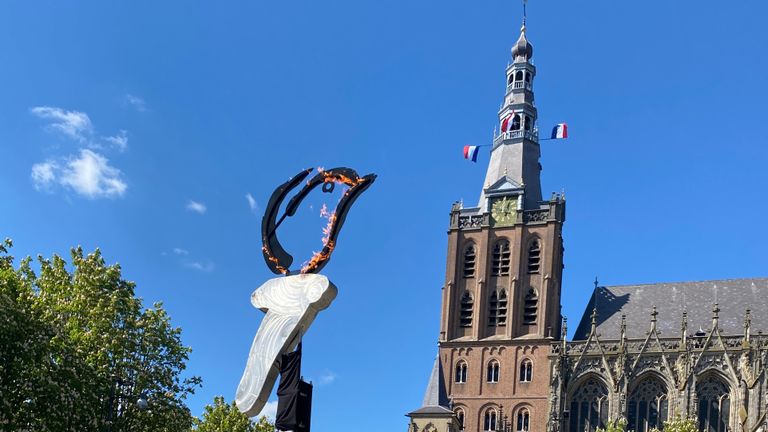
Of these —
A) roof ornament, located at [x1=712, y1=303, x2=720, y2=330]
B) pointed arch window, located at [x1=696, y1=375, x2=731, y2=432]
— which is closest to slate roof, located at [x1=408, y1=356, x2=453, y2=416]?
pointed arch window, located at [x1=696, y1=375, x2=731, y2=432]

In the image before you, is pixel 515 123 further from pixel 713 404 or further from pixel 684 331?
pixel 713 404

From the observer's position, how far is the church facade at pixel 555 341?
72.3m

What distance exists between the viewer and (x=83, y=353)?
3591 centimetres

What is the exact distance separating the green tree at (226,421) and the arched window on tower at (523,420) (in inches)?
1044

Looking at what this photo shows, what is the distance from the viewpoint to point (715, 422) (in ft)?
234

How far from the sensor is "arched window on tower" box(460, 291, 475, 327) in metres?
79.8

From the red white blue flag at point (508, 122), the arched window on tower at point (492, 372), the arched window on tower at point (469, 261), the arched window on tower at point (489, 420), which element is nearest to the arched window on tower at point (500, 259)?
the arched window on tower at point (469, 261)

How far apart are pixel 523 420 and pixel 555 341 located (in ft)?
20.3

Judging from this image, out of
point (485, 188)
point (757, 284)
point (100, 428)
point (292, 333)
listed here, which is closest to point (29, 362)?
point (100, 428)

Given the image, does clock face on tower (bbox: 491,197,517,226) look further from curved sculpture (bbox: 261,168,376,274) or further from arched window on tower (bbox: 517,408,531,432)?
curved sculpture (bbox: 261,168,376,274)

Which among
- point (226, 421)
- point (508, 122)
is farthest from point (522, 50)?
point (226, 421)

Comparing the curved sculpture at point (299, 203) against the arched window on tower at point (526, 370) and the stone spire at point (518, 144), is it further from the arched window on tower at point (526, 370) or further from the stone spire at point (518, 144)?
the stone spire at point (518, 144)

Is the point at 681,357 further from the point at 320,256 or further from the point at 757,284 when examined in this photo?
the point at 320,256

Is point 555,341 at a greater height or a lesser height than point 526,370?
greater
